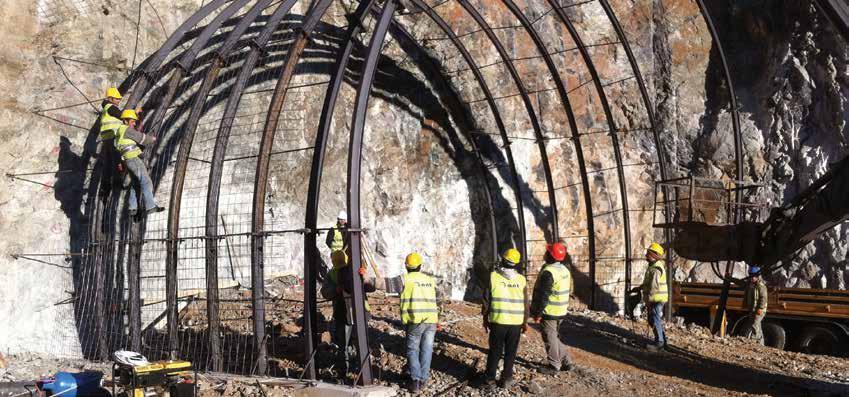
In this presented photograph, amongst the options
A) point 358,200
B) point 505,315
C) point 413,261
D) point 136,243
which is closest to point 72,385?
point 136,243

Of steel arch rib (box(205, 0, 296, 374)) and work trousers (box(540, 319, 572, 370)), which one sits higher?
steel arch rib (box(205, 0, 296, 374))

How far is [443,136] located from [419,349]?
908cm

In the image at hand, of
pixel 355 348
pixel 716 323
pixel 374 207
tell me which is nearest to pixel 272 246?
pixel 374 207

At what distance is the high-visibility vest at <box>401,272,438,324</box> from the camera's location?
9.36 m

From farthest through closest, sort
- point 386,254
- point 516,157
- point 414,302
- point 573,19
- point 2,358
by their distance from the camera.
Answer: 1. point 573,19
2. point 516,157
3. point 386,254
4. point 2,358
5. point 414,302

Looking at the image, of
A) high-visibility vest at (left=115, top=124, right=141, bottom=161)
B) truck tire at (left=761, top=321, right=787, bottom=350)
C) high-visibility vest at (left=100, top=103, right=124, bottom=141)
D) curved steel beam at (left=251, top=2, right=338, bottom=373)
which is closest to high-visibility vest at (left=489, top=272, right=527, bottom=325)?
curved steel beam at (left=251, top=2, right=338, bottom=373)

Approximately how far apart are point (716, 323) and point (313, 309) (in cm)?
883

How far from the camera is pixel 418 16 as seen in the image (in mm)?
17609

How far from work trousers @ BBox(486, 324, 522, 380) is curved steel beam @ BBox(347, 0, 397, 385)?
158 centimetres

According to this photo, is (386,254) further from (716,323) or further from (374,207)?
(716,323)

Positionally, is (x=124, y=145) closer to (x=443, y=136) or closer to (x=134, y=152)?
(x=134, y=152)

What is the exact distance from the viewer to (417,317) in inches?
368

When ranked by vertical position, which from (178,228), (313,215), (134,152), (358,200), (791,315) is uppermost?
(134,152)

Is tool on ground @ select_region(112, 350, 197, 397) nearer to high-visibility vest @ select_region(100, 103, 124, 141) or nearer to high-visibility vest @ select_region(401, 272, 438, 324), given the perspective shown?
high-visibility vest @ select_region(401, 272, 438, 324)
